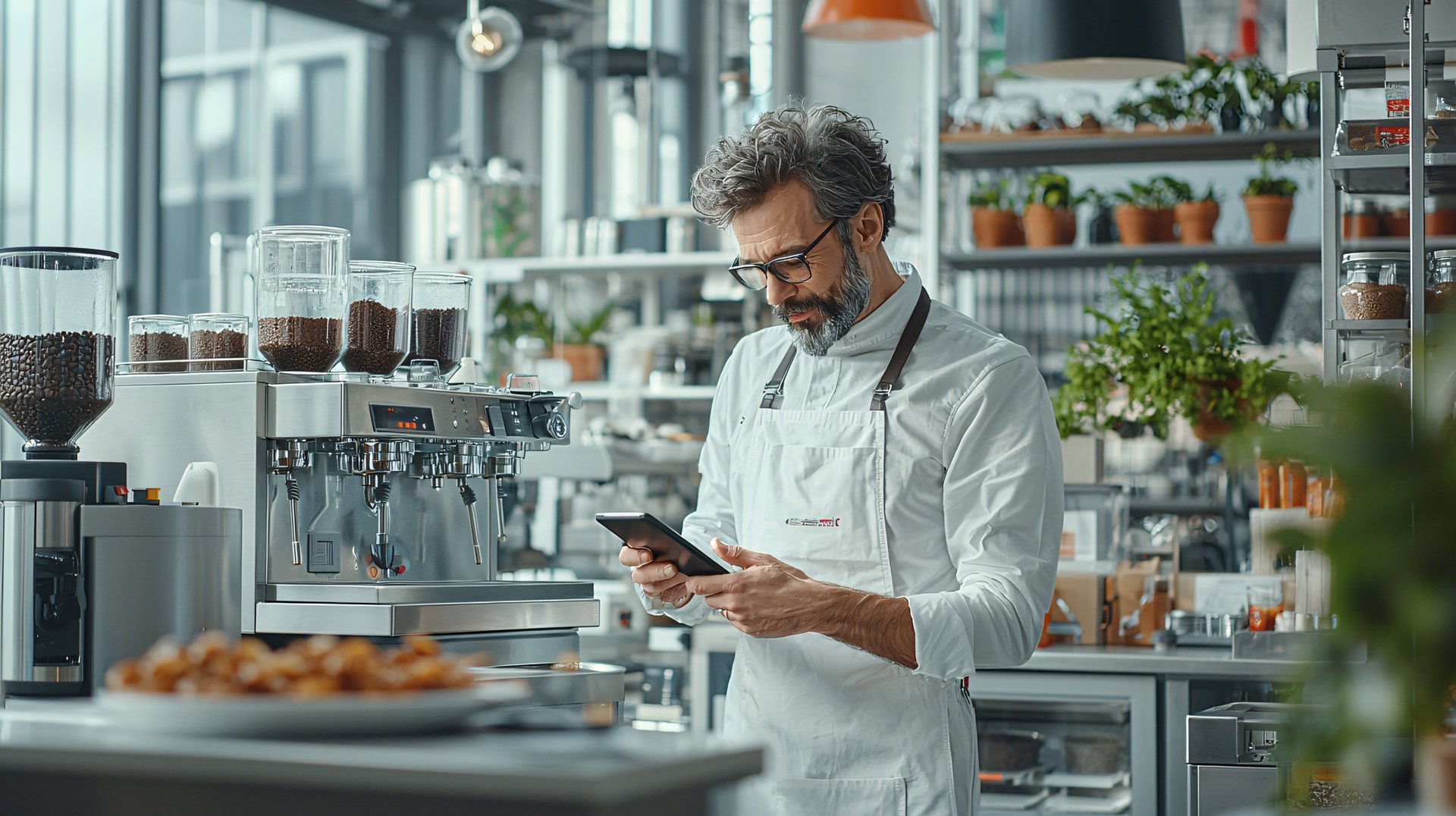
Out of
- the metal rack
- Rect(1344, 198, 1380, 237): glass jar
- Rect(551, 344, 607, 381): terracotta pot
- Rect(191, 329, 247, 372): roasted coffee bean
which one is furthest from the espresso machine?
Rect(551, 344, 607, 381): terracotta pot

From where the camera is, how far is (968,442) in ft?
7.61

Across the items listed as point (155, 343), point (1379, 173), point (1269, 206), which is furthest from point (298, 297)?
point (1269, 206)

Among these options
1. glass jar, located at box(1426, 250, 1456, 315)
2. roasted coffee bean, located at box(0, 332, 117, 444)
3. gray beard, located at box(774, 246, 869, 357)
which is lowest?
roasted coffee bean, located at box(0, 332, 117, 444)

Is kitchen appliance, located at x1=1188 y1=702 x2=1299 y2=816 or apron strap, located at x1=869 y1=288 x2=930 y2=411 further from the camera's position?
kitchen appliance, located at x1=1188 y1=702 x2=1299 y2=816

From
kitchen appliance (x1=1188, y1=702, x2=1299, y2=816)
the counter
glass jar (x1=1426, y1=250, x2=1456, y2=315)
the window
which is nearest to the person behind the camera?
→ the counter

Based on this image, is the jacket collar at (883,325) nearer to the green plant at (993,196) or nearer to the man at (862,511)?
the man at (862,511)

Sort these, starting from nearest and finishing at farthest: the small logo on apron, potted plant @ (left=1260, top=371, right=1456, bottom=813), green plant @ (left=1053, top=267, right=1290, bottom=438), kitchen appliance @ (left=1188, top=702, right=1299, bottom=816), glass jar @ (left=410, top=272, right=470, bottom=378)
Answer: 1. potted plant @ (left=1260, top=371, right=1456, bottom=813)
2. the small logo on apron
3. glass jar @ (left=410, top=272, right=470, bottom=378)
4. kitchen appliance @ (left=1188, top=702, right=1299, bottom=816)
5. green plant @ (left=1053, top=267, right=1290, bottom=438)

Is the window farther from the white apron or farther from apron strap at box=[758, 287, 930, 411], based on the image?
the white apron

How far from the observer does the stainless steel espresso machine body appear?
2393mm

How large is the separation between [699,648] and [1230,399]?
1.69 m

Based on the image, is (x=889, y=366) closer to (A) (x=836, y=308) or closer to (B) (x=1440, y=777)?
(A) (x=836, y=308)

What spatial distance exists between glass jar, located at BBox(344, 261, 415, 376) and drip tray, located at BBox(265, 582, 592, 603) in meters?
0.37

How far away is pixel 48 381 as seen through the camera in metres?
2.34

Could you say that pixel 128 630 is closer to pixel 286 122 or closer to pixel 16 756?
pixel 16 756
